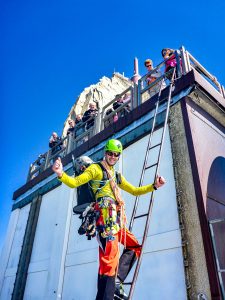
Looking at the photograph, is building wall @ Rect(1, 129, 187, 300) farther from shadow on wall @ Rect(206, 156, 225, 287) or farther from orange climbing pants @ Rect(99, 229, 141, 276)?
orange climbing pants @ Rect(99, 229, 141, 276)

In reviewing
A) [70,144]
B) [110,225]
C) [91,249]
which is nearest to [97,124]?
[70,144]

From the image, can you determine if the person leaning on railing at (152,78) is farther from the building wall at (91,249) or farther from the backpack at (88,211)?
the backpack at (88,211)

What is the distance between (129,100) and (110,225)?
5913 mm

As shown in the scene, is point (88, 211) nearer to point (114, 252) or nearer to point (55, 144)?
point (114, 252)

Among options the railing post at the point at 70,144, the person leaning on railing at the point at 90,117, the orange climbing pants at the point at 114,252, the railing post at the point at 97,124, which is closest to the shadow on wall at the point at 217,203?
the orange climbing pants at the point at 114,252

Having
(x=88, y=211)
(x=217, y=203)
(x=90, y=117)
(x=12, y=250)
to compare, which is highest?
(x=90, y=117)

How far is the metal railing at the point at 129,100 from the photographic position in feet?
23.5

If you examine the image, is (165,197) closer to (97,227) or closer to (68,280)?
(97,227)

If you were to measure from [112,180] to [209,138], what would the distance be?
3852 millimetres

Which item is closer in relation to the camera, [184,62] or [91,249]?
[184,62]

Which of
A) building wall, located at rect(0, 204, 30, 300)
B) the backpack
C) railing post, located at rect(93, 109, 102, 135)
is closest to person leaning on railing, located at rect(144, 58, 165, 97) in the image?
railing post, located at rect(93, 109, 102, 135)

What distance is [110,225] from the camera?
130 inches

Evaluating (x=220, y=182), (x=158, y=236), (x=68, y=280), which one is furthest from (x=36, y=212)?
(x=220, y=182)

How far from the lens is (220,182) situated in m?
6.27
